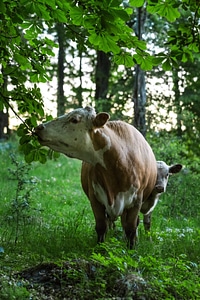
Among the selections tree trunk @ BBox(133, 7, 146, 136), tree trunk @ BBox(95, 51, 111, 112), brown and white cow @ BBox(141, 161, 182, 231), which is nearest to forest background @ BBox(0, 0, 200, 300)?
brown and white cow @ BBox(141, 161, 182, 231)

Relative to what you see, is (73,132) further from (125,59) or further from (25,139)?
(125,59)

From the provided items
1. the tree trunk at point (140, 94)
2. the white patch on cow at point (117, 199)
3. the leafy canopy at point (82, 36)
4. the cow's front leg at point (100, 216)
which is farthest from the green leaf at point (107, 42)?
the tree trunk at point (140, 94)

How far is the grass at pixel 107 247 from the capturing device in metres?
3.79

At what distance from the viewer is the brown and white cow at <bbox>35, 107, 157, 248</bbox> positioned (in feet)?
17.4

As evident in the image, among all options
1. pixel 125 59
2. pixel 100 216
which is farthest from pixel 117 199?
pixel 125 59

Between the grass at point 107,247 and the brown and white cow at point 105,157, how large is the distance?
0.39m

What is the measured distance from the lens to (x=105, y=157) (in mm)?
5645

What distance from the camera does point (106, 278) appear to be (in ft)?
12.8

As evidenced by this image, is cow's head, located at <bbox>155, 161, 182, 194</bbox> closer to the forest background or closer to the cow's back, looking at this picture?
the forest background

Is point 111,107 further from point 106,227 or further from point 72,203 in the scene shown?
point 106,227

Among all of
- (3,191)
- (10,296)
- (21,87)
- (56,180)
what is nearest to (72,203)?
(3,191)

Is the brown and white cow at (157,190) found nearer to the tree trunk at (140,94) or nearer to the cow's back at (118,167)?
the cow's back at (118,167)

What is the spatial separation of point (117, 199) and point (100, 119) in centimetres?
103

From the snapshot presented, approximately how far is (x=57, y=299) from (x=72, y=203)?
24.3 ft
